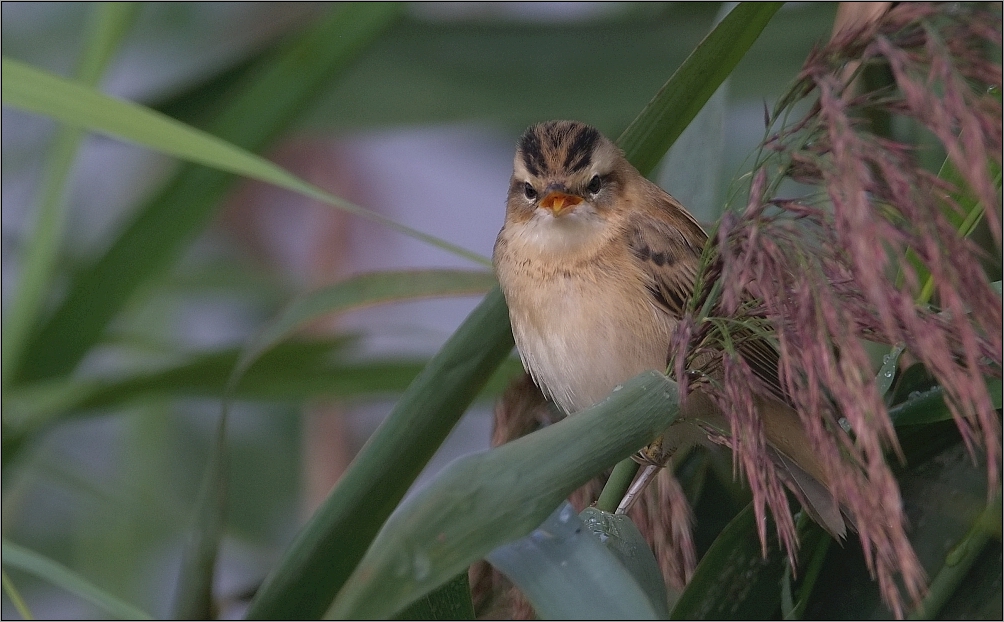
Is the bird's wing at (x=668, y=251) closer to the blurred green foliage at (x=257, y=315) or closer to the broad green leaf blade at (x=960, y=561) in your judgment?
the blurred green foliage at (x=257, y=315)

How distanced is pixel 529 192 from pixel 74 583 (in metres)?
1.06

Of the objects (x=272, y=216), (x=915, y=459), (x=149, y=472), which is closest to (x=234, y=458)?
(x=149, y=472)

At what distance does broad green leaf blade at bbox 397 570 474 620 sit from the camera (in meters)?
1.16

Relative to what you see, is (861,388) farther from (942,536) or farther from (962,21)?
(942,536)

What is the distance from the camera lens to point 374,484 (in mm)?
1223

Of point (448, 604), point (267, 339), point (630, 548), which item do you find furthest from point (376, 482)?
point (267, 339)

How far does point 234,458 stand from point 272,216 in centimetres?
94

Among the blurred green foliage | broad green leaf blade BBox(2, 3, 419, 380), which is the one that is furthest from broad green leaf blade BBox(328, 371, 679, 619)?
broad green leaf blade BBox(2, 3, 419, 380)

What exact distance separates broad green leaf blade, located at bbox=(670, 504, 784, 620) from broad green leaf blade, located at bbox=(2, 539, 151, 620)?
0.68 m

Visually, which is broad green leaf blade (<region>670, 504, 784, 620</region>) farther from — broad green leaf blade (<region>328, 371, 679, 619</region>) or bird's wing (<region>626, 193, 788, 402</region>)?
bird's wing (<region>626, 193, 788, 402</region>)

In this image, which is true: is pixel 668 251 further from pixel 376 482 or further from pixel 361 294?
pixel 376 482

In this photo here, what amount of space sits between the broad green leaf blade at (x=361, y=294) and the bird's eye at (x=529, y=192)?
227 millimetres

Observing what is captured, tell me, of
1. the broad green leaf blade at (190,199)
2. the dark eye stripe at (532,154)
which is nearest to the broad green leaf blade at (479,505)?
the dark eye stripe at (532,154)

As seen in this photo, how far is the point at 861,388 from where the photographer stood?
3.03ft
